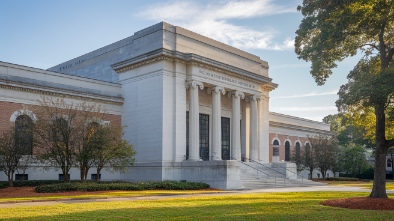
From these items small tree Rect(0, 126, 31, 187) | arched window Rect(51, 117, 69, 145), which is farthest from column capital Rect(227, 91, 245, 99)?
small tree Rect(0, 126, 31, 187)

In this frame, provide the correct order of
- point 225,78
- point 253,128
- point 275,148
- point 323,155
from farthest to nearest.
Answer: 1. point 275,148
2. point 323,155
3. point 253,128
4. point 225,78

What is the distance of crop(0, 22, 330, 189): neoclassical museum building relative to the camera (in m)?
31.7

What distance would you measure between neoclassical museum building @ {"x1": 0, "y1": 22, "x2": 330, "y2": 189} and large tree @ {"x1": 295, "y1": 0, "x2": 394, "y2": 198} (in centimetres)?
1240

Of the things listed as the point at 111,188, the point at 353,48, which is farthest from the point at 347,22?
the point at 111,188

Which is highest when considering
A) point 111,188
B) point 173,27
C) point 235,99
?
point 173,27

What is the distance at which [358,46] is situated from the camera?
21078 millimetres

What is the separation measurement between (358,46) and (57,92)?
22401 millimetres

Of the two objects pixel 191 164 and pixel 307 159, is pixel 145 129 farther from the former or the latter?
pixel 307 159

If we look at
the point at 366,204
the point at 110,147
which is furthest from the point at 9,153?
the point at 366,204

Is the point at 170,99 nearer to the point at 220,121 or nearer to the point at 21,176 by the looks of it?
the point at 220,121

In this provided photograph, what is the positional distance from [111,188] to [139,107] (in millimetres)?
10945

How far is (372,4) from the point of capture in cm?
1825

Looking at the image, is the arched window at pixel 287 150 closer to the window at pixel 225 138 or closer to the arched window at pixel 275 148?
the arched window at pixel 275 148

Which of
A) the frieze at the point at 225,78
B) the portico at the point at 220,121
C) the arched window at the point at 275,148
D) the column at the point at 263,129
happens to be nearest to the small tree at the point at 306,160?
the arched window at the point at 275,148
